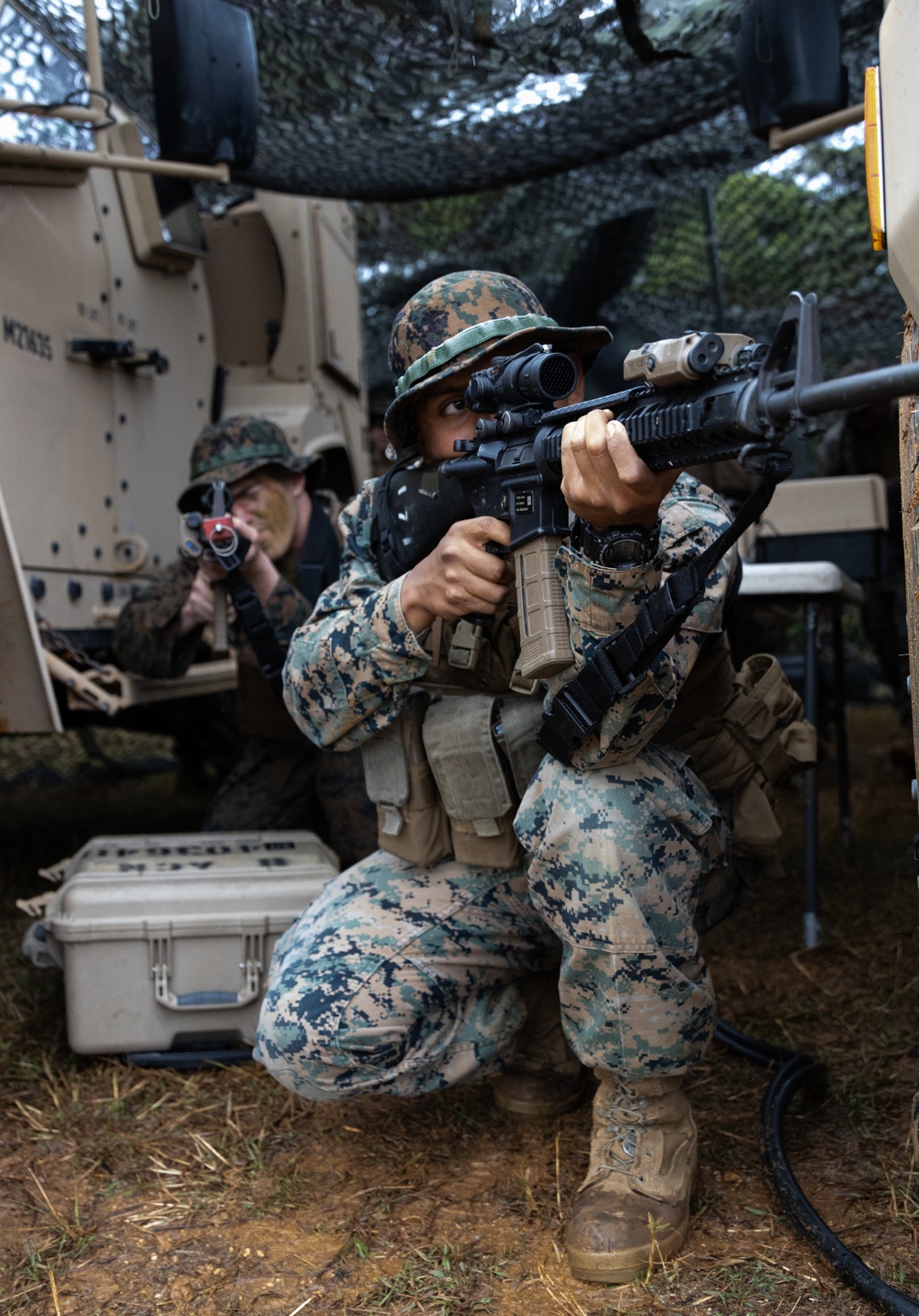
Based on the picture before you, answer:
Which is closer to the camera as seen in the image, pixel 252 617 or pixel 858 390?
pixel 858 390

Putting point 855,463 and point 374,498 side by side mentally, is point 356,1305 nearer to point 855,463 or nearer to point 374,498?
point 374,498

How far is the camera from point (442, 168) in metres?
4.18

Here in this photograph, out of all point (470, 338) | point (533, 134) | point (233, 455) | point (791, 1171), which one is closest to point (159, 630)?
point (233, 455)

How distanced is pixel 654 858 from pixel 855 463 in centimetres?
534

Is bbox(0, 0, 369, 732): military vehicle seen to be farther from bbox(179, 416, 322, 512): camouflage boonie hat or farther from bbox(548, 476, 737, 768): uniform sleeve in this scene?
bbox(548, 476, 737, 768): uniform sleeve

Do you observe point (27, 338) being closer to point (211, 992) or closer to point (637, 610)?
point (211, 992)

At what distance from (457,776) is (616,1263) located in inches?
31.6

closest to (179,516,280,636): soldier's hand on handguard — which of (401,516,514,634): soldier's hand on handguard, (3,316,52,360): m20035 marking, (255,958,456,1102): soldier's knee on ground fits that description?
(3,316,52,360): m20035 marking

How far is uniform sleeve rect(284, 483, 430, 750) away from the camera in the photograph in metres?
2.10

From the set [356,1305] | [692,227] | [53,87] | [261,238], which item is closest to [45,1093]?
[356,1305]

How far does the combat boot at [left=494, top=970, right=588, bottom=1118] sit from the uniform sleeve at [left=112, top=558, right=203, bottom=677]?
1.55 metres

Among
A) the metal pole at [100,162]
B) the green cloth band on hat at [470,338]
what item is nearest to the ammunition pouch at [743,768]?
the green cloth band on hat at [470,338]

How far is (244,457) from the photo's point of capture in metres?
3.51

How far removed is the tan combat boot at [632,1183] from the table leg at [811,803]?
127cm
